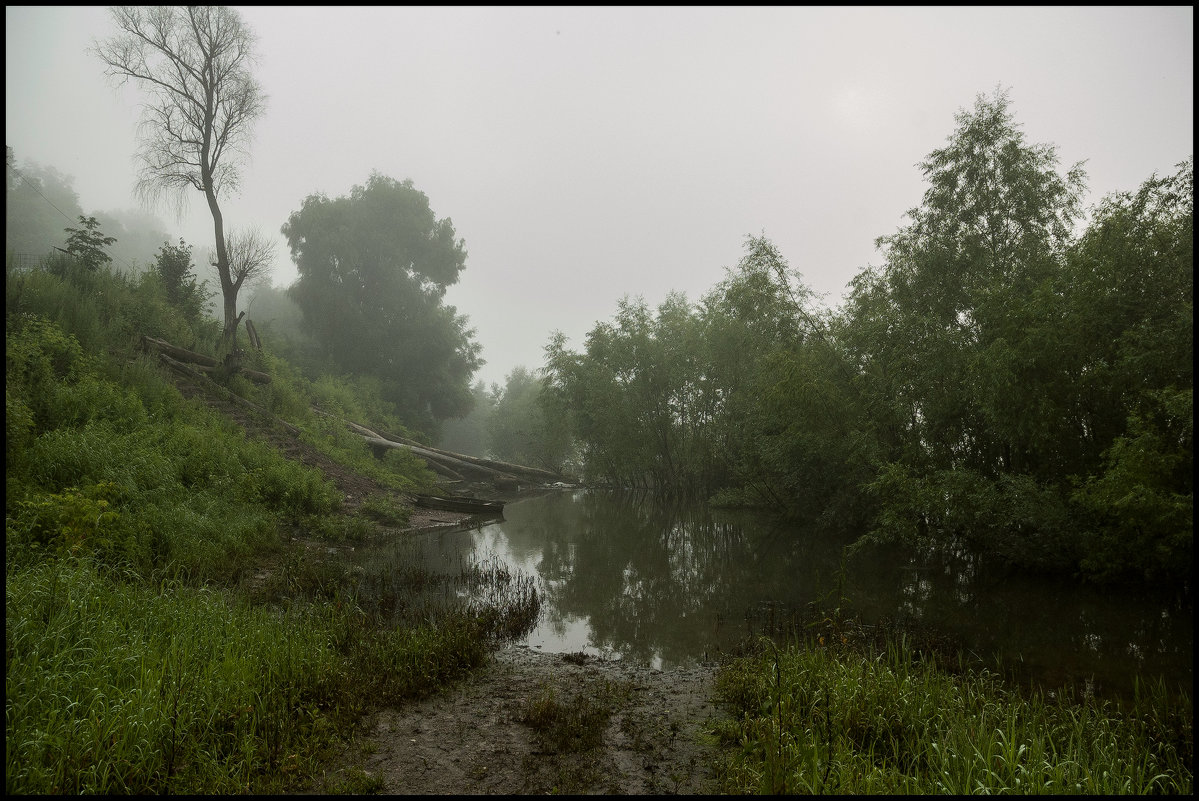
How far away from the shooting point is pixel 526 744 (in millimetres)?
4371

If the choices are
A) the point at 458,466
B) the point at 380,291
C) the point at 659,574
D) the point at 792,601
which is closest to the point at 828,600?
the point at 792,601

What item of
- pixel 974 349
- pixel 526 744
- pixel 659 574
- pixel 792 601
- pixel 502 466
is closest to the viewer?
pixel 526 744

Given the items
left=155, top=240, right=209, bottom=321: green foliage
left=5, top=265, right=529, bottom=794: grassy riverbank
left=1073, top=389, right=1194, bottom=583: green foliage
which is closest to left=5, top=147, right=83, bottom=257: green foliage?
left=155, top=240, right=209, bottom=321: green foliage

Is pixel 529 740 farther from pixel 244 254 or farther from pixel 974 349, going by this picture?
pixel 244 254

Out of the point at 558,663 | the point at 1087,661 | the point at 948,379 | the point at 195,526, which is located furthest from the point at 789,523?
the point at 195,526

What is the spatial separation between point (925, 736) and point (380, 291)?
1582 inches

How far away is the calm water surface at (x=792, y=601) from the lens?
269 inches

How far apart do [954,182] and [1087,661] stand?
35.3 ft

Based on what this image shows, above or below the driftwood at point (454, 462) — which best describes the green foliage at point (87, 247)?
above

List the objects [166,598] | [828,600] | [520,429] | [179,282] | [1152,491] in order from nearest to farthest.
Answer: [166,598], [1152,491], [828,600], [179,282], [520,429]

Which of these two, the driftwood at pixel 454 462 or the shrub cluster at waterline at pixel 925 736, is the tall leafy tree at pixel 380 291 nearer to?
the driftwood at pixel 454 462

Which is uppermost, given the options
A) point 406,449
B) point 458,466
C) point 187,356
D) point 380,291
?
point 380,291

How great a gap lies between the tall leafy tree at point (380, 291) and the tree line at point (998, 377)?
25282 mm

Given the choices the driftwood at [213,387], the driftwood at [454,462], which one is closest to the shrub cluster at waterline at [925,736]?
the driftwood at [213,387]
